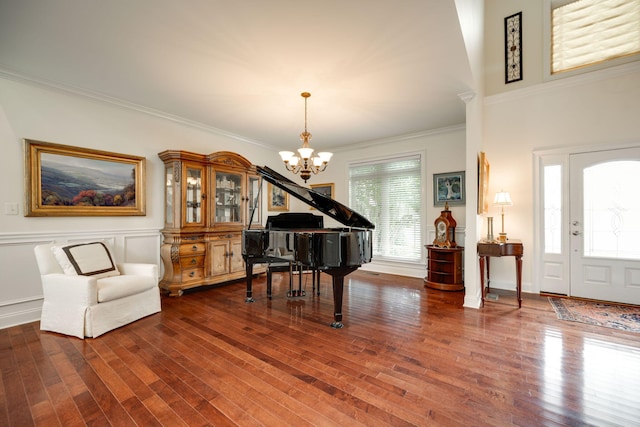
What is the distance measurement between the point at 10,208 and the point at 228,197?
2.35m

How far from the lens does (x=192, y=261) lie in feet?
12.5

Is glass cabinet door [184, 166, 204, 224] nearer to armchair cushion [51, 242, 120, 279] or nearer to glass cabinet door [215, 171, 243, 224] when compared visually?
glass cabinet door [215, 171, 243, 224]

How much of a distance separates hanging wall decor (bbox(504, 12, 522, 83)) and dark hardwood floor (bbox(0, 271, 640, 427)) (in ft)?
10.8

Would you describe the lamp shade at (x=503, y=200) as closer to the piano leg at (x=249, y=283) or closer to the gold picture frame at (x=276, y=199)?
the piano leg at (x=249, y=283)

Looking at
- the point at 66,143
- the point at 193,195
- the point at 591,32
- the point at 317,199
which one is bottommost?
the point at 317,199

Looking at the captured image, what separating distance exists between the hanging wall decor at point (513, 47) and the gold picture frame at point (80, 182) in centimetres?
539

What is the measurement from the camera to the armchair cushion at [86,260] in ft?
8.61

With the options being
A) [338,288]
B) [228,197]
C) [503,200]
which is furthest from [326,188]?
[338,288]

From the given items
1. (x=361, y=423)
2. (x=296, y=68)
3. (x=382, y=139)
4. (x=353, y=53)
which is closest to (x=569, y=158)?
(x=382, y=139)

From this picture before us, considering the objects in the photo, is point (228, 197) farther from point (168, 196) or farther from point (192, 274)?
point (192, 274)

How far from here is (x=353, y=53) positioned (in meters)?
2.38

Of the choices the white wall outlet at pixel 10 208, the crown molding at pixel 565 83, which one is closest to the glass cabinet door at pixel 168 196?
the white wall outlet at pixel 10 208

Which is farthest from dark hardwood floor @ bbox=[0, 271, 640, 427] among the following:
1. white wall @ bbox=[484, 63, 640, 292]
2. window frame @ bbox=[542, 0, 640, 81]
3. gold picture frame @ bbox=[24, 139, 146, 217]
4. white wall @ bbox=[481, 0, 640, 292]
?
window frame @ bbox=[542, 0, 640, 81]

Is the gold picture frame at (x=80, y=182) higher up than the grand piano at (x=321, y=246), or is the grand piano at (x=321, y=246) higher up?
the gold picture frame at (x=80, y=182)
